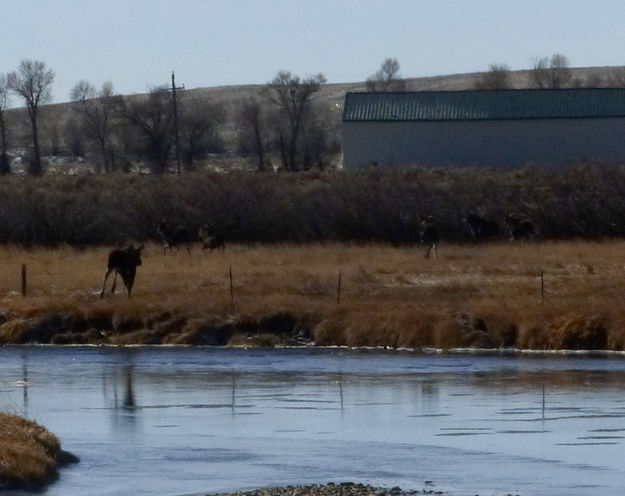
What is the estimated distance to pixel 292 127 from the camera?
116 m

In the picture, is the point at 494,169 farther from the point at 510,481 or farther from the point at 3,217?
the point at 510,481

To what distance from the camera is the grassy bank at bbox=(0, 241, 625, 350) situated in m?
30.6

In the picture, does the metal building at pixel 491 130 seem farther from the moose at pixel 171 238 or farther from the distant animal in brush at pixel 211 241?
the distant animal in brush at pixel 211 241

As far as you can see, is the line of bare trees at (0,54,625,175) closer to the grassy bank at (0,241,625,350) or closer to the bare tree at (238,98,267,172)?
the bare tree at (238,98,267,172)

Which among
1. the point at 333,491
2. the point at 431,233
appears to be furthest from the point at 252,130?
the point at 333,491

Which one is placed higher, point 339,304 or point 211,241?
point 211,241

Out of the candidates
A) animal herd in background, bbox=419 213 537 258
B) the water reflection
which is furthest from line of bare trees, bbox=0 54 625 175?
the water reflection

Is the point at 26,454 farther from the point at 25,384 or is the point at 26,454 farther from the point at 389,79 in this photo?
the point at 389,79

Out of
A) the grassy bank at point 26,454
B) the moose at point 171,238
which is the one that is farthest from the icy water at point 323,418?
the moose at point 171,238

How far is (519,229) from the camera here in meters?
50.7

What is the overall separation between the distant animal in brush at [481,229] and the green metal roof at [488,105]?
23188 millimetres

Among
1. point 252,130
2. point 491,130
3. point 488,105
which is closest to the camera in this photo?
point 491,130

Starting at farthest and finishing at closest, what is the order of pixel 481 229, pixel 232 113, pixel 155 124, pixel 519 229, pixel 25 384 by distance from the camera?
pixel 232 113
pixel 155 124
pixel 481 229
pixel 519 229
pixel 25 384

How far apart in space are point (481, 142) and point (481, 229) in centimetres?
2360
